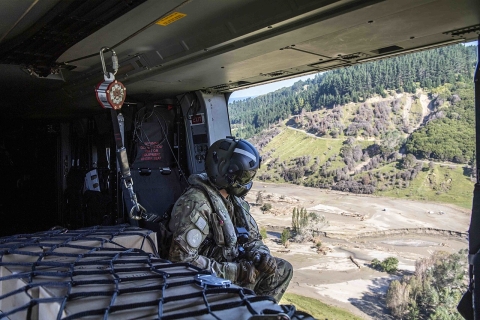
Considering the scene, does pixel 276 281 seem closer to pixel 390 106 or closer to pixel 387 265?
pixel 387 265

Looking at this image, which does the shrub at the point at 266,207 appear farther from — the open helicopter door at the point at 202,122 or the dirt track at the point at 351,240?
the open helicopter door at the point at 202,122

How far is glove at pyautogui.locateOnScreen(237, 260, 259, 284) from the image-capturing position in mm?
3248

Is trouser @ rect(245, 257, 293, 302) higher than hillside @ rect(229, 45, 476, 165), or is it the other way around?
hillside @ rect(229, 45, 476, 165)

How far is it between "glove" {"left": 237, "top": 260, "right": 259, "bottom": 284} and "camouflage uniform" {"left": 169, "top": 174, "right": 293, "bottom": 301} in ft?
0.08

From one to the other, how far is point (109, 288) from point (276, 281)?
272 cm

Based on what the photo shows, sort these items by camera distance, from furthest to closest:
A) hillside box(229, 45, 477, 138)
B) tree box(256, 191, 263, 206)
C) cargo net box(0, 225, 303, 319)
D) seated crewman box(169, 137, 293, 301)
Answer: tree box(256, 191, 263, 206)
seated crewman box(169, 137, 293, 301)
hillside box(229, 45, 477, 138)
cargo net box(0, 225, 303, 319)

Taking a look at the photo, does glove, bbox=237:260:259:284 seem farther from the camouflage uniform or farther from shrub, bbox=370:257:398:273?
shrub, bbox=370:257:398:273

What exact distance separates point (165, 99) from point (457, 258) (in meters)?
3.48

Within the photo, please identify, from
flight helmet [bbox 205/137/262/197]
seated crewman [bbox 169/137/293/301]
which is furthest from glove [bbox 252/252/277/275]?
flight helmet [bbox 205/137/262/197]

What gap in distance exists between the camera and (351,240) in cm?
486

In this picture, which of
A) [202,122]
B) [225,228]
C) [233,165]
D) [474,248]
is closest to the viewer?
[474,248]

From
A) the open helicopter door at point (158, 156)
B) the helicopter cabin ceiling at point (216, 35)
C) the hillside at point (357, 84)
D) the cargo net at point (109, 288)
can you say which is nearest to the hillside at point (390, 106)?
the hillside at point (357, 84)

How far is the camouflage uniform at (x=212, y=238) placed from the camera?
3.11m

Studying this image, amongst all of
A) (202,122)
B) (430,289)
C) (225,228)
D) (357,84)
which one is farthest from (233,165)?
(430,289)
